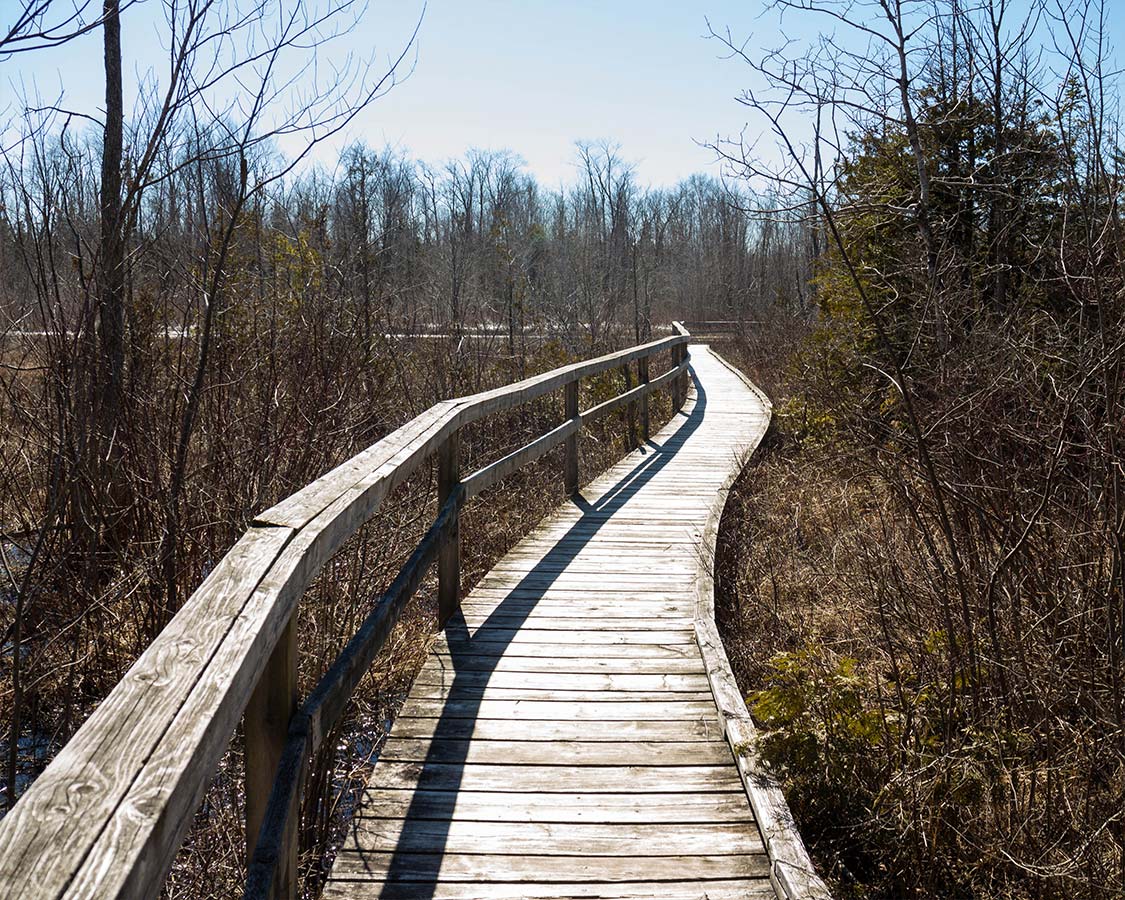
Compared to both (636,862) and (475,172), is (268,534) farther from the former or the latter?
(475,172)

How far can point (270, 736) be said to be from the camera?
215 cm

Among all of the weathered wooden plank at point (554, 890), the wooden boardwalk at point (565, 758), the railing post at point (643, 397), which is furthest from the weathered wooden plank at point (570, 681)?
the railing post at point (643, 397)

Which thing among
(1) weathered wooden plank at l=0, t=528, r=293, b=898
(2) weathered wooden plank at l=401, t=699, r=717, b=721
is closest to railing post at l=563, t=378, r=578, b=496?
(2) weathered wooden plank at l=401, t=699, r=717, b=721

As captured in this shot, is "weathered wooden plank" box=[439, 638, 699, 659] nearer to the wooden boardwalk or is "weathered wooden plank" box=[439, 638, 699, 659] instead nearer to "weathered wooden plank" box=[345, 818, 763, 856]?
the wooden boardwalk

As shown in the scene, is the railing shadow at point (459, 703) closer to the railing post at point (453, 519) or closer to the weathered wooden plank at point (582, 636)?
the weathered wooden plank at point (582, 636)

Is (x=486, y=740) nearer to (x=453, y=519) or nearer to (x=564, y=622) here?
(x=453, y=519)

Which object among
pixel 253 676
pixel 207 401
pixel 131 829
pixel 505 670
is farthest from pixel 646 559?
pixel 131 829

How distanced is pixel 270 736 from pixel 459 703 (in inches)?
69.5

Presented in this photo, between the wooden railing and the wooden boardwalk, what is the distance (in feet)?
1.54

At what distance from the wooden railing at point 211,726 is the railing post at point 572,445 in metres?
4.01

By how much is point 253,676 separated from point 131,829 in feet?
1.95

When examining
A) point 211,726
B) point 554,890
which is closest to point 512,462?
point 554,890

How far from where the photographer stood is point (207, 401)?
503 cm

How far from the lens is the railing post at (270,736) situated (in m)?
2.13
